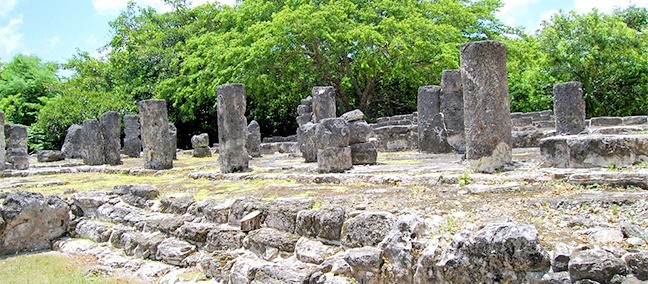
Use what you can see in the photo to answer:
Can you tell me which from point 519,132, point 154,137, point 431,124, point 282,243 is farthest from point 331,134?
point 519,132

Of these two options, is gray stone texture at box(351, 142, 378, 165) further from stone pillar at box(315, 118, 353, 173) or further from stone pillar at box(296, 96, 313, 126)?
stone pillar at box(296, 96, 313, 126)

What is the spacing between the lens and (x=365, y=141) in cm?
1370

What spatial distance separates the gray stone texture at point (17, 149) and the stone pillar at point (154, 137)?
5.81 metres

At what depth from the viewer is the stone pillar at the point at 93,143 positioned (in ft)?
65.2

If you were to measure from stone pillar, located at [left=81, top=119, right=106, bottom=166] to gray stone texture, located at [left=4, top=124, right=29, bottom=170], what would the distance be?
212 centimetres

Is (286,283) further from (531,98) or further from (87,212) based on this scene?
(531,98)

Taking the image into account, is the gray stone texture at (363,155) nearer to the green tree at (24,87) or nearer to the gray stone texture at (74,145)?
the gray stone texture at (74,145)

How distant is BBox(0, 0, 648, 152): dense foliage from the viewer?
84.8 feet

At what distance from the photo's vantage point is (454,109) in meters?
15.9

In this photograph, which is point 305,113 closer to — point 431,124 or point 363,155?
point 431,124

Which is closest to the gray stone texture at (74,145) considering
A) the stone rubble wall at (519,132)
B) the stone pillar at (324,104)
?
the stone pillar at (324,104)

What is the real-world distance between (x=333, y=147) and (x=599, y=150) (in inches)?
203

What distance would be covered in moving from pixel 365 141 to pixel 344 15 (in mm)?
13698

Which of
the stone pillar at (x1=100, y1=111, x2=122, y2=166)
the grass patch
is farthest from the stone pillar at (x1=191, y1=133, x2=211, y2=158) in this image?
the grass patch
